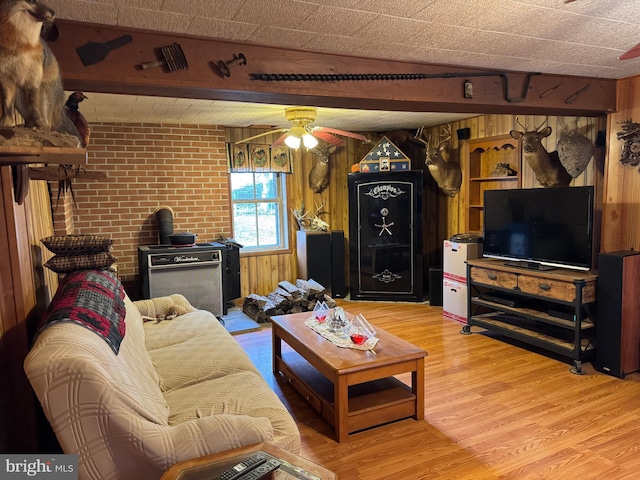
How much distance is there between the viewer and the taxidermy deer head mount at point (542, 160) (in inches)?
157

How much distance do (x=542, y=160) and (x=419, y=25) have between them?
255cm

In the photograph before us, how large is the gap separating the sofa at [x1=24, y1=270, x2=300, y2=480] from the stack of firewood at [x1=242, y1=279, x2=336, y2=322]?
7.98ft

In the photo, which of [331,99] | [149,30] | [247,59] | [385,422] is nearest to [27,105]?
[149,30]

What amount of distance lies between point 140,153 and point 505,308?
410 centimetres

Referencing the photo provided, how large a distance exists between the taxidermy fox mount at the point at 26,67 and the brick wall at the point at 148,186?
364 cm

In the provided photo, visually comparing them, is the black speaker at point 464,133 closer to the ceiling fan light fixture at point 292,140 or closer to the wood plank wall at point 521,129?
the wood plank wall at point 521,129

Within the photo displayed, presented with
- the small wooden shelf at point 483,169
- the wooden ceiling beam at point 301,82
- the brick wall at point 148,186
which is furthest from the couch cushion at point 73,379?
the small wooden shelf at point 483,169

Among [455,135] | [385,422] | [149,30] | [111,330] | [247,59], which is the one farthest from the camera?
[455,135]

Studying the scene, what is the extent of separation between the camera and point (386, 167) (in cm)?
545

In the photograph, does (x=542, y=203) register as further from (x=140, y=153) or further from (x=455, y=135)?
(x=140, y=153)

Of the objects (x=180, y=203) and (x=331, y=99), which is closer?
(x=331, y=99)

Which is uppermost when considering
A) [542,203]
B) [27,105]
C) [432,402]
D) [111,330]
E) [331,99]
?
[331,99]

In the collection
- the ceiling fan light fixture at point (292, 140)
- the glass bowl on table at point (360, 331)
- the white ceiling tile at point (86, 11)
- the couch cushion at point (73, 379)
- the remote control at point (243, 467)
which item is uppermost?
the white ceiling tile at point (86, 11)

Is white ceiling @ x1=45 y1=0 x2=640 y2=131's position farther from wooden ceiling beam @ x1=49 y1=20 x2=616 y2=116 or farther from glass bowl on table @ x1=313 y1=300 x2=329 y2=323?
glass bowl on table @ x1=313 y1=300 x2=329 y2=323
